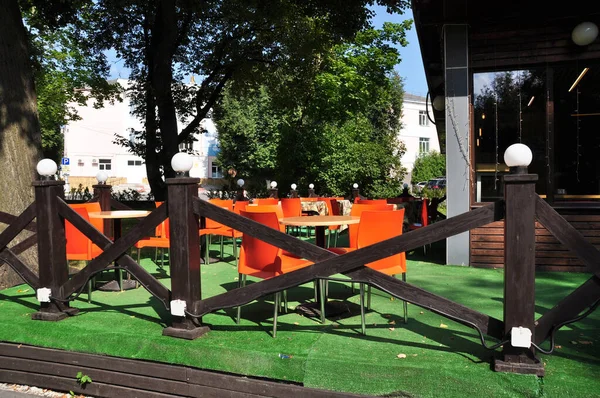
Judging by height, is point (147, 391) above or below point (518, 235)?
below

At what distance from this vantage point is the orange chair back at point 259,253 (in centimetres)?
403

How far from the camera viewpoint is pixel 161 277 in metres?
6.36

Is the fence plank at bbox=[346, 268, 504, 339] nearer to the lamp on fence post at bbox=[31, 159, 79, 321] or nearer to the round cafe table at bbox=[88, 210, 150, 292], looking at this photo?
the lamp on fence post at bbox=[31, 159, 79, 321]

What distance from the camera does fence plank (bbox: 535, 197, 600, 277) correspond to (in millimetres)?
2812

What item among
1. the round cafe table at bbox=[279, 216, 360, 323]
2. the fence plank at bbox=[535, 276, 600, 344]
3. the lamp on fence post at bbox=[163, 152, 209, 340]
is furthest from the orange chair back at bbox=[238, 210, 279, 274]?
the fence plank at bbox=[535, 276, 600, 344]

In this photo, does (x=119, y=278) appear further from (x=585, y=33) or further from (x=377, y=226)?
(x=585, y=33)

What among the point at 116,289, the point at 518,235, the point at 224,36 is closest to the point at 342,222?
the point at 518,235

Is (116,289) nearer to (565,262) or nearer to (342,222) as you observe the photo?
(342,222)

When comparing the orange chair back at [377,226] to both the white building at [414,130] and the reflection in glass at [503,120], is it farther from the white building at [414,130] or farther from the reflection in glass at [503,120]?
the white building at [414,130]

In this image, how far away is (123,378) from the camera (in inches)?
138

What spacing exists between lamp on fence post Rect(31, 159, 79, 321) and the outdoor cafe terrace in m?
0.01

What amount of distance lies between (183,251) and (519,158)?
234cm

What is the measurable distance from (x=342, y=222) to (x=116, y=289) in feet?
9.13

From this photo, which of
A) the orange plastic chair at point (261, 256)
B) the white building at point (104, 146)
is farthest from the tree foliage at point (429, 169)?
the orange plastic chair at point (261, 256)
